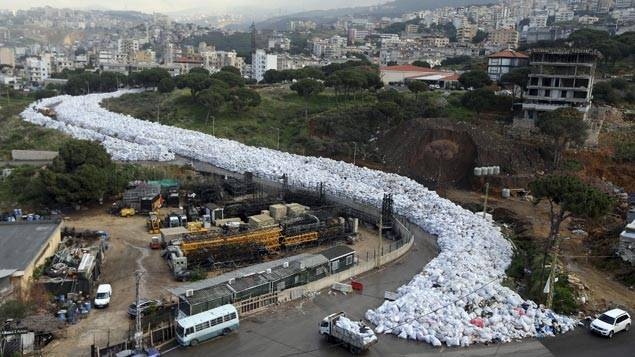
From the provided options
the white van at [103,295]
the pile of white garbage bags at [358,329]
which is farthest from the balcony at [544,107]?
the white van at [103,295]

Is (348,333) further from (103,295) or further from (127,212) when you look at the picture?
(127,212)

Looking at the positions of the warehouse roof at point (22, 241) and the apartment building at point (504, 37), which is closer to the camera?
the warehouse roof at point (22, 241)

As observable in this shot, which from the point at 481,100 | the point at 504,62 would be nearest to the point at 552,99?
the point at 481,100

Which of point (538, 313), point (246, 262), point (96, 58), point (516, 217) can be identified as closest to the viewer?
point (538, 313)

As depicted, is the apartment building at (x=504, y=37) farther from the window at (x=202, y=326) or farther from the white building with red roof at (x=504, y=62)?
the window at (x=202, y=326)

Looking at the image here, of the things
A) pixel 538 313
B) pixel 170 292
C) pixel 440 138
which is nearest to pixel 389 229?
pixel 538 313

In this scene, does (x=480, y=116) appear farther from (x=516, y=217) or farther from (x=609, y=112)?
(x=516, y=217)
